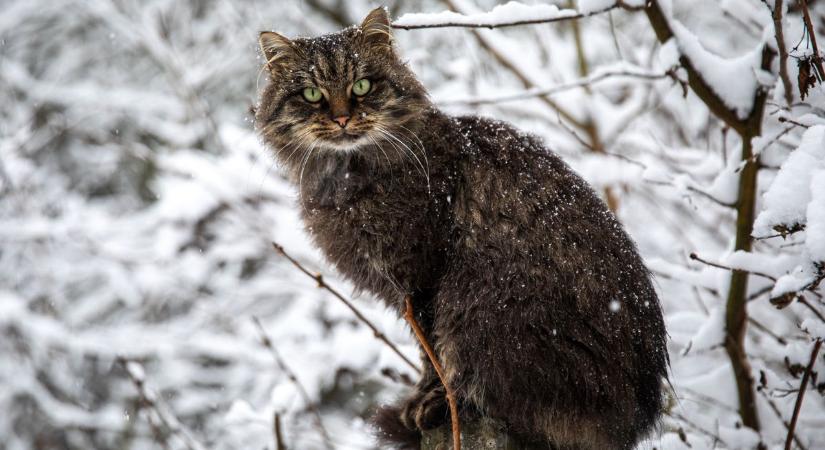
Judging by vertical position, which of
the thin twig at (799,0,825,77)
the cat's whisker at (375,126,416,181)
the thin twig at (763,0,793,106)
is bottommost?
the cat's whisker at (375,126,416,181)

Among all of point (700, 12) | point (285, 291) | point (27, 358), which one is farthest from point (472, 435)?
point (27, 358)

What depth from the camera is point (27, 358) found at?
7.52 metres

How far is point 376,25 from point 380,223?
817 mm

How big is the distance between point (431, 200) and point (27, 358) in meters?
6.68

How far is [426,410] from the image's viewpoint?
240 cm

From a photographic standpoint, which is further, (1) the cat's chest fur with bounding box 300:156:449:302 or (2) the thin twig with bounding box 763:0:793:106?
(1) the cat's chest fur with bounding box 300:156:449:302

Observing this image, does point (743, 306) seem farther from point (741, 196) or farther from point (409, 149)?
point (409, 149)

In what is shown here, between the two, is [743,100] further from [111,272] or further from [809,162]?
[111,272]

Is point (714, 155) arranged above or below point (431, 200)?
above

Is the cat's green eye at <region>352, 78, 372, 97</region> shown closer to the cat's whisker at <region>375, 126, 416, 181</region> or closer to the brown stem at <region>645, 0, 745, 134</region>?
the cat's whisker at <region>375, 126, 416, 181</region>

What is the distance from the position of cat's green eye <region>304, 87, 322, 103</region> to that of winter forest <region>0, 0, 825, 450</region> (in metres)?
0.36

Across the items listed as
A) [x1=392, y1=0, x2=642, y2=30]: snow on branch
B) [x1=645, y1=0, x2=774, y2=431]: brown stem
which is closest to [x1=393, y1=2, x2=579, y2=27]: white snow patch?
[x1=392, y1=0, x2=642, y2=30]: snow on branch

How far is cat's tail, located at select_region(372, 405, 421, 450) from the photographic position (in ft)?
8.39

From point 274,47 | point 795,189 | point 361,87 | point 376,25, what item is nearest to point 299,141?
point 361,87
